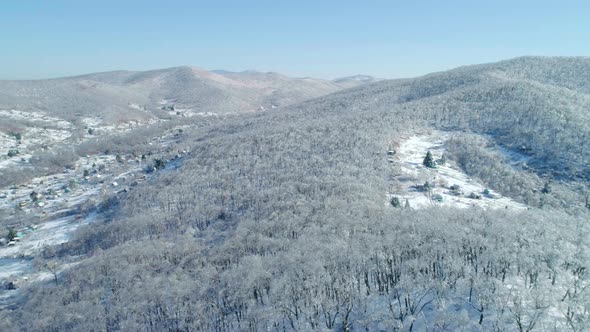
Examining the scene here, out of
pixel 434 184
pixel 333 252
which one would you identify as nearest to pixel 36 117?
pixel 434 184

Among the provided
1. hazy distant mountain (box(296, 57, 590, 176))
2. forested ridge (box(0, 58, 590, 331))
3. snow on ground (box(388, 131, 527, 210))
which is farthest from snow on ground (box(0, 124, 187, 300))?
hazy distant mountain (box(296, 57, 590, 176))

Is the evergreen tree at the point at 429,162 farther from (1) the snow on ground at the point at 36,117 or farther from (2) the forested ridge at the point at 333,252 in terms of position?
(1) the snow on ground at the point at 36,117

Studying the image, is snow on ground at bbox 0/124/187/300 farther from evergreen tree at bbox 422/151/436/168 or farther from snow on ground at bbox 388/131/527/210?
evergreen tree at bbox 422/151/436/168

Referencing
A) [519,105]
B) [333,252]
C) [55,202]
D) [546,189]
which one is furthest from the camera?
[519,105]

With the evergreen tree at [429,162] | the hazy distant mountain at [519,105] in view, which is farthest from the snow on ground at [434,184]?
the hazy distant mountain at [519,105]

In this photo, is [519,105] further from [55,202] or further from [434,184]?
[55,202]
